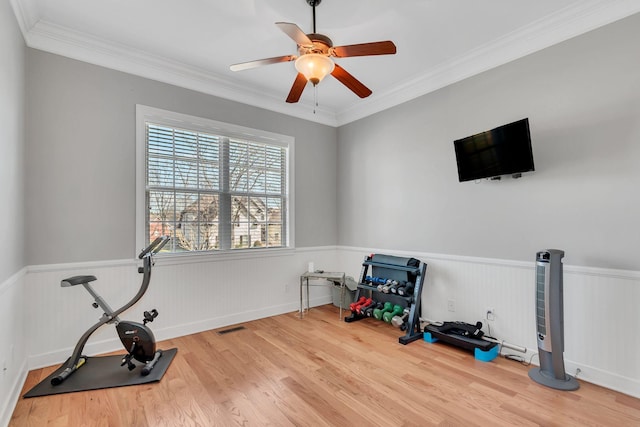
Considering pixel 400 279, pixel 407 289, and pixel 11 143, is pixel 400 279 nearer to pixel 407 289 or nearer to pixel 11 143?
pixel 407 289

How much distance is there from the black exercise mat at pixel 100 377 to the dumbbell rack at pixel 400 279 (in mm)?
2179

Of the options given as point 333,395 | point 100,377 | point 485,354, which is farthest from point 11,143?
point 485,354

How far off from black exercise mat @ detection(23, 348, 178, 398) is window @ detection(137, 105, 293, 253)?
3.67ft

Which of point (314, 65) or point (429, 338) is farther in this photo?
point (429, 338)

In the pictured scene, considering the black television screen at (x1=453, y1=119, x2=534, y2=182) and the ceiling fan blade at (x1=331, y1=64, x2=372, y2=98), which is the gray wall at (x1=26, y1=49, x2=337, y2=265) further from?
the black television screen at (x1=453, y1=119, x2=534, y2=182)

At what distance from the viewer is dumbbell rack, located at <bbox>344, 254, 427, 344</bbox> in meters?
3.38

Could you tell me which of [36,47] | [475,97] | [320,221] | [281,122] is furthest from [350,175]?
[36,47]

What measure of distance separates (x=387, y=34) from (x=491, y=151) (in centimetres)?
145

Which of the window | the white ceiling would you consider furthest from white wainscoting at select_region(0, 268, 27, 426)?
the white ceiling

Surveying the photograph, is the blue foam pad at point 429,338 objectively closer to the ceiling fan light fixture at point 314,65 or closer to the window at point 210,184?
the window at point 210,184

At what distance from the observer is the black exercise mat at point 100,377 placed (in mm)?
2340

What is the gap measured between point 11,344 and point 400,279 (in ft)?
11.6

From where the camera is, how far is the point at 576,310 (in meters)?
2.55

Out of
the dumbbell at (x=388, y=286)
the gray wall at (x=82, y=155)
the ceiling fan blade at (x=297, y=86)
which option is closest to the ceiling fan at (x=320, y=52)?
the ceiling fan blade at (x=297, y=86)
